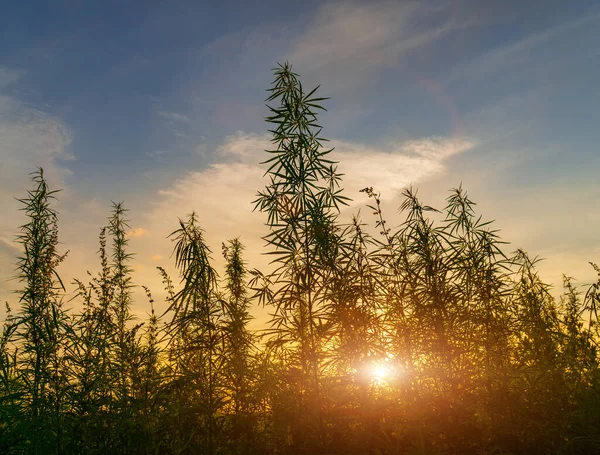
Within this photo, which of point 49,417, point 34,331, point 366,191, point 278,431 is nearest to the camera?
point 49,417

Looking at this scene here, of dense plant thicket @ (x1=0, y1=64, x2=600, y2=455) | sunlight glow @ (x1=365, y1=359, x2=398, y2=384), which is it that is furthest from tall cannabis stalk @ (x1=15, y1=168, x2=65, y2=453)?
sunlight glow @ (x1=365, y1=359, x2=398, y2=384)

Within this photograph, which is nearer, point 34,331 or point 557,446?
point 557,446

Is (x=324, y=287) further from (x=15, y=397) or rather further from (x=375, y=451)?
(x=15, y=397)

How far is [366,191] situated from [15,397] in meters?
5.84

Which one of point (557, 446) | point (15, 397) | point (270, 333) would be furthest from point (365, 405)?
point (15, 397)

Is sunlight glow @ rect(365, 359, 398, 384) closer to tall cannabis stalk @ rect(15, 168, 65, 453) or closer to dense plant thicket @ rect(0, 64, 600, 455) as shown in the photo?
dense plant thicket @ rect(0, 64, 600, 455)

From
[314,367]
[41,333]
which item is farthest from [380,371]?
[41,333]

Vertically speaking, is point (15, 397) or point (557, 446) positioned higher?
point (15, 397)

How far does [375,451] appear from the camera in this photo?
16.2 ft

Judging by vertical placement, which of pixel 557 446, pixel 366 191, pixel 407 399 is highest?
pixel 366 191

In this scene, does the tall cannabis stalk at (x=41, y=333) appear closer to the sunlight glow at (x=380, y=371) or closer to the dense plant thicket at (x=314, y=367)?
the dense plant thicket at (x=314, y=367)

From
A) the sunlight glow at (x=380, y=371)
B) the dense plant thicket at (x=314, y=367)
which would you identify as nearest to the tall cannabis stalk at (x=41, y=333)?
the dense plant thicket at (x=314, y=367)

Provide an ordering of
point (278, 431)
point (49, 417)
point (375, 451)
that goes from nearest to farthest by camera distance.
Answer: point (375, 451), point (49, 417), point (278, 431)

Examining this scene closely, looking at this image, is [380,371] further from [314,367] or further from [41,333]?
[41,333]
